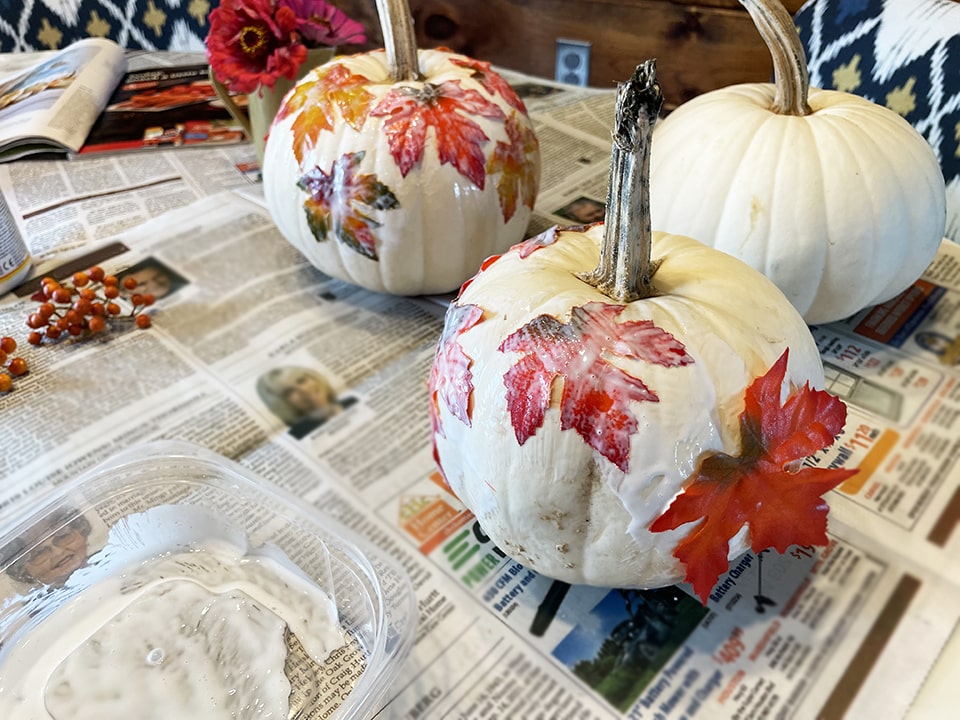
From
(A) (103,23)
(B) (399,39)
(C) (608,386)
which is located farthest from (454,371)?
(A) (103,23)

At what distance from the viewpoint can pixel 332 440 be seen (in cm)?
62

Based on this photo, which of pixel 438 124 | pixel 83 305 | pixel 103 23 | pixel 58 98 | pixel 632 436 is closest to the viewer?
pixel 632 436

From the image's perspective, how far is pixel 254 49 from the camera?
80 cm

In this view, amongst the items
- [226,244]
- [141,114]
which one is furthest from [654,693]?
[141,114]

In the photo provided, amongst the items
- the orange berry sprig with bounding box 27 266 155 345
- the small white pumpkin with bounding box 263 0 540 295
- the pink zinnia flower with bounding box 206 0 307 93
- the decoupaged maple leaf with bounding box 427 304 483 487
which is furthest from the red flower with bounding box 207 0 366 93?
the decoupaged maple leaf with bounding box 427 304 483 487

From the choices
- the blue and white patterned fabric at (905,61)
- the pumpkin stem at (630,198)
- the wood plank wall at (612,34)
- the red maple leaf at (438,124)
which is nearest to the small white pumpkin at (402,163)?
the red maple leaf at (438,124)

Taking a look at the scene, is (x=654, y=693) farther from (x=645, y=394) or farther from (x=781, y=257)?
(x=781, y=257)

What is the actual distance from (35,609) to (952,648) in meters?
0.59

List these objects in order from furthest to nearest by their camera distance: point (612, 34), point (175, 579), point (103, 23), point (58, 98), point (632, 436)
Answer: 1. point (103, 23)
2. point (612, 34)
3. point (58, 98)
4. point (175, 579)
5. point (632, 436)

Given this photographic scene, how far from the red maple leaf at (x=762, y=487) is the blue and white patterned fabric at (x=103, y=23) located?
1.35 meters

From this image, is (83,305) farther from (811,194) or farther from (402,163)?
(811,194)

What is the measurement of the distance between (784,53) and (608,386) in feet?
1.18

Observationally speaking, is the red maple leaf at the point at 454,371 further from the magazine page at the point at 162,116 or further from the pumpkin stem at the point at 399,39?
the magazine page at the point at 162,116

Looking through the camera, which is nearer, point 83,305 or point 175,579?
point 175,579
